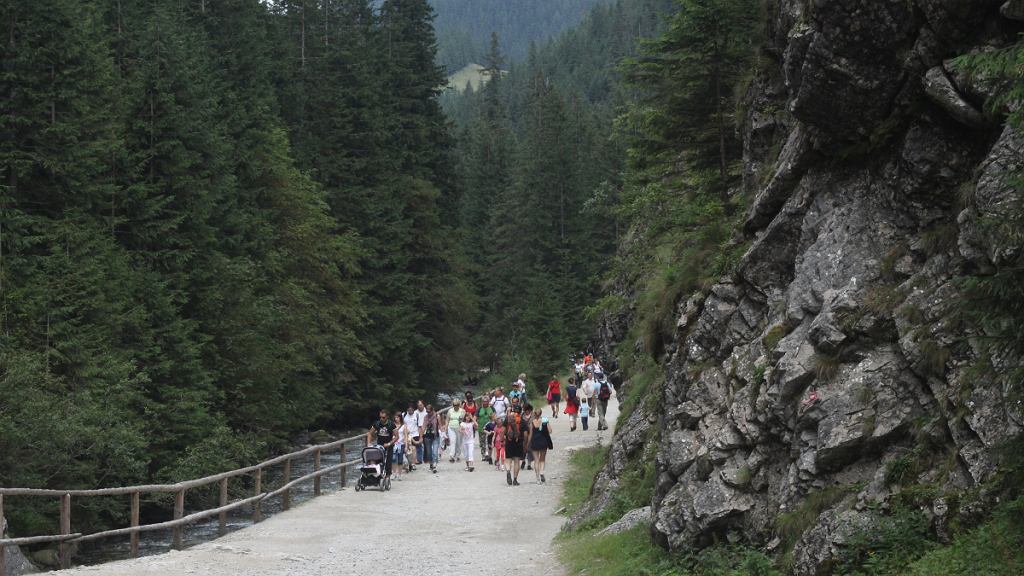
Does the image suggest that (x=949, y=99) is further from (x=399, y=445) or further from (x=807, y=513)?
(x=399, y=445)

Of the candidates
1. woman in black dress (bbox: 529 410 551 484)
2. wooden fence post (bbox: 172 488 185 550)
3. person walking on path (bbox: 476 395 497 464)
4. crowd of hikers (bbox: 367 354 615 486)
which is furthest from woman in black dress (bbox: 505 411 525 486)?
wooden fence post (bbox: 172 488 185 550)

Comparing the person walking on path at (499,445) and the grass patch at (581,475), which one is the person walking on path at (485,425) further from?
the grass patch at (581,475)

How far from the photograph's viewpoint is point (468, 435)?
27.0 metres

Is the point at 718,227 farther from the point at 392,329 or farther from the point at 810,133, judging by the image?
the point at 392,329

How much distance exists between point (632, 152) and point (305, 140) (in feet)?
103

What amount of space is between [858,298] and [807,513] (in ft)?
7.01

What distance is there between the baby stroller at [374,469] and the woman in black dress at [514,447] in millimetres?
2890

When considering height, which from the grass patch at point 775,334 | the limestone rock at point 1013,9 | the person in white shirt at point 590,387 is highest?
the limestone rock at point 1013,9

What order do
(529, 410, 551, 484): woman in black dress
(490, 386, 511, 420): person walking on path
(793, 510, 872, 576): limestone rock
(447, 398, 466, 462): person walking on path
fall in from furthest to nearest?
(490, 386, 511, 420): person walking on path → (447, 398, 466, 462): person walking on path → (529, 410, 551, 484): woman in black dress → (793, 510, 872, 576): limestone rock

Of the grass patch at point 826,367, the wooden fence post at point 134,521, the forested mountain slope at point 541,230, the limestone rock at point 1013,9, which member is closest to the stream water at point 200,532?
the wooden fence post at point 134,521

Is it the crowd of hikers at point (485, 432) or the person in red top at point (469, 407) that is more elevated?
the person in red top at point (469, 407)

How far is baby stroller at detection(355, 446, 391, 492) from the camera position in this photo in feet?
74.5

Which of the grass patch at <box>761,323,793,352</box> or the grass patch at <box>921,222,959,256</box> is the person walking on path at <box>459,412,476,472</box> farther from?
the grass patch at <box>921,222,959,256</box>

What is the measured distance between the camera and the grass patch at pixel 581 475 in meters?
19.0
